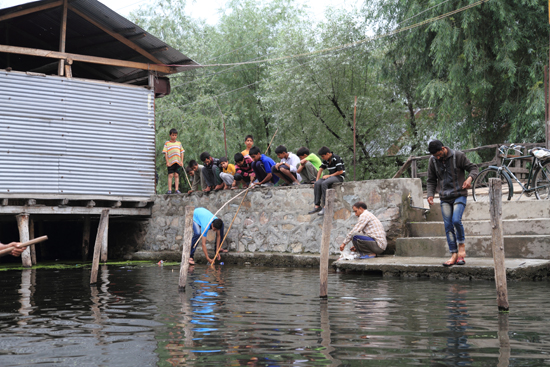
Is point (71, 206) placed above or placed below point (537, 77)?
below

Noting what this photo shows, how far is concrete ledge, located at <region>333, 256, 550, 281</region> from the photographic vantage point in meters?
8.17

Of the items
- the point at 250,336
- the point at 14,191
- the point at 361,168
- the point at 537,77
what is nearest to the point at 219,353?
the point at 250,336

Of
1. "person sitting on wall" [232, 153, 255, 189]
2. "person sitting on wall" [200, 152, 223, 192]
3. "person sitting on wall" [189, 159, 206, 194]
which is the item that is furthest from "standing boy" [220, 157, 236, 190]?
"person sitting on wall" [189, 159, 206, 194]

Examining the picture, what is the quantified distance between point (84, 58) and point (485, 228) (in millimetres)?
10336

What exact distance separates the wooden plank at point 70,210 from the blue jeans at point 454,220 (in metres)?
8.73

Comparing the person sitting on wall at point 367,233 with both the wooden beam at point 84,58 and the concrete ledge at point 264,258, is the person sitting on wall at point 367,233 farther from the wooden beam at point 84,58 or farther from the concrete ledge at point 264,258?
the wooden beam at point 84,58

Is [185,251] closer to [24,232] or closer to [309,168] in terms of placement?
[309,168]

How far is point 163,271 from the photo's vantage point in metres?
12.1

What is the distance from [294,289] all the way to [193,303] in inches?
67.0

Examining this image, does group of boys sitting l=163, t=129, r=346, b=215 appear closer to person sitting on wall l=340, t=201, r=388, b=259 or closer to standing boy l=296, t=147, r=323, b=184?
standing boy l=296, t=147, r=323, b=184

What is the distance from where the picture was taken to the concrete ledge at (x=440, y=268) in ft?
26.8

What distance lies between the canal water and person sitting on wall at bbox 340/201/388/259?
150cm

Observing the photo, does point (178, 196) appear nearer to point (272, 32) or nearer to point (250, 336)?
point (250, 336)

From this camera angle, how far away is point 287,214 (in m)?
12.9
